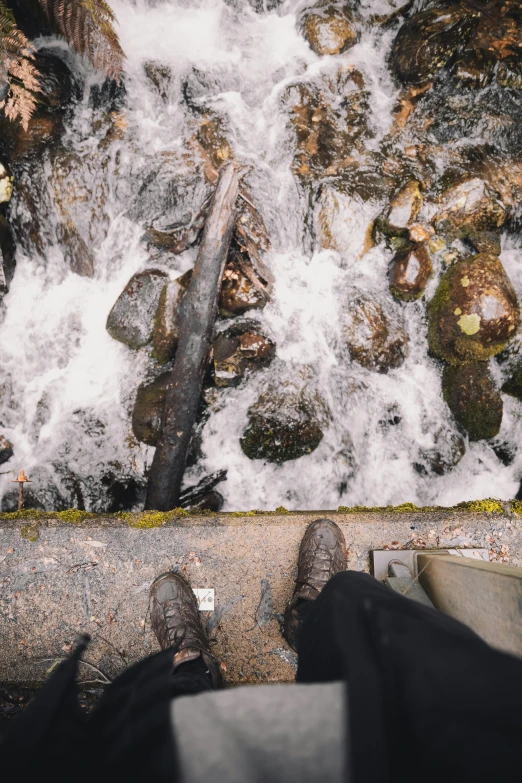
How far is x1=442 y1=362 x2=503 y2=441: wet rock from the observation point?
390cm

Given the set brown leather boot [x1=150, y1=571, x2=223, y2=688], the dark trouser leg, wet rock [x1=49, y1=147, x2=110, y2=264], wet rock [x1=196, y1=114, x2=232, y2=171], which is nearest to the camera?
the dark trouser leg

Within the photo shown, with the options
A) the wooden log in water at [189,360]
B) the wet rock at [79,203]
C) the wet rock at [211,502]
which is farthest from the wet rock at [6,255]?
the wet rock at [211,502]

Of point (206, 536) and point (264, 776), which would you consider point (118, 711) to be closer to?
point (264, 776)

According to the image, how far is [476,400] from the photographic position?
391cm

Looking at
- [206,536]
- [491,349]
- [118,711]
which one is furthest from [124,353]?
[491,349]

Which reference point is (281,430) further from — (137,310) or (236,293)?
(137,310)

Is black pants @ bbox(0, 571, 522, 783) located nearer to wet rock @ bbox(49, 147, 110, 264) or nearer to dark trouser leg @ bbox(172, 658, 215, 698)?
dark trouser leg @ bbox(172, 658, 215, 698)

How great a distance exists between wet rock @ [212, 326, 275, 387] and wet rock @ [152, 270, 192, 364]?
427mm

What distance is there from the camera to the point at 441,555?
8.95 feet

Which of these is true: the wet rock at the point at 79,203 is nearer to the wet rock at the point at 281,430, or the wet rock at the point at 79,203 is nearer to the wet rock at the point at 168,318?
the wet rock at the point at 168,318

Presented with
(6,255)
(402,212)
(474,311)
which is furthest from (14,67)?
(474,311)

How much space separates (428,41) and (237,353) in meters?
4.01

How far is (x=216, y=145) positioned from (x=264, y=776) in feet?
16.7

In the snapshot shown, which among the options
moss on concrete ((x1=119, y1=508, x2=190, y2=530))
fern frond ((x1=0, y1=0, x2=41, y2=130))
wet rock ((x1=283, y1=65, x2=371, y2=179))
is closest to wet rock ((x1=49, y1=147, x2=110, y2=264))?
fern frond ((x1=0, y1=0, x2=41, y2=130))
